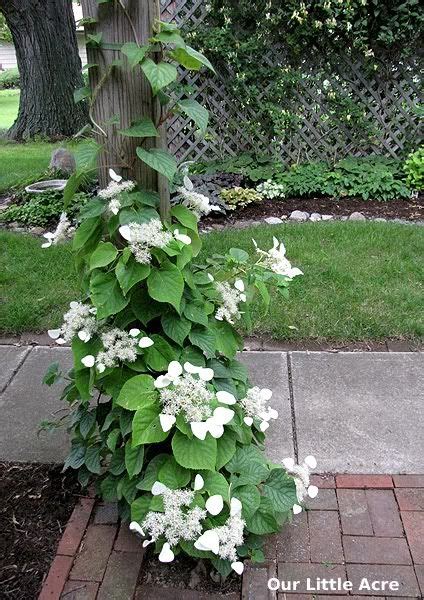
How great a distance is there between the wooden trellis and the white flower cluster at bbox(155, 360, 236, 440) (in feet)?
16.8

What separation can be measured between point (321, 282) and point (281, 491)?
229 cm

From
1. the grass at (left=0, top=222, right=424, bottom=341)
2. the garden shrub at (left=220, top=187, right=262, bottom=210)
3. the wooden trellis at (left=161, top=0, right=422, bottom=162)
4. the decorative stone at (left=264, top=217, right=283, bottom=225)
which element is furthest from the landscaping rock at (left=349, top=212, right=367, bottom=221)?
the wooden trellis at (left=161, top=0, right=422, bottom=162)

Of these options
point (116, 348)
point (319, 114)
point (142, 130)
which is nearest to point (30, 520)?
point (116, 348)

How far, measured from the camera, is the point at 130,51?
64.1 inches

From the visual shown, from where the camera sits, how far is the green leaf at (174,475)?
1.81 metres

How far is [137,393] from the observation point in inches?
70.8

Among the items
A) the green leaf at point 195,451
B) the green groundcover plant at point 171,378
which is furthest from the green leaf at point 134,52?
the green leaf at point 195,451

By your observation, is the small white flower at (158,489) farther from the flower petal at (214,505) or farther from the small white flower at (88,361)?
the small white flower at (88,361)

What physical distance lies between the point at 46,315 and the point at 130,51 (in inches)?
98.1

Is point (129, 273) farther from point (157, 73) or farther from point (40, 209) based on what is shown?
point (40, 209)

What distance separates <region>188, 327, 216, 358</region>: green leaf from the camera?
1.95 meters

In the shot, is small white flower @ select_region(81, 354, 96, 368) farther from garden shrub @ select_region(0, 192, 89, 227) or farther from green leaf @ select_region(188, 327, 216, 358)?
garden shrub @ select_region(0, 192, 89, 227)

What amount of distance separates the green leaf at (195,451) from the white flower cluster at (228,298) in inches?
17.2

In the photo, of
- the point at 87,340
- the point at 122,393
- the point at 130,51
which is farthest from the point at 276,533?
the point at 130,51
